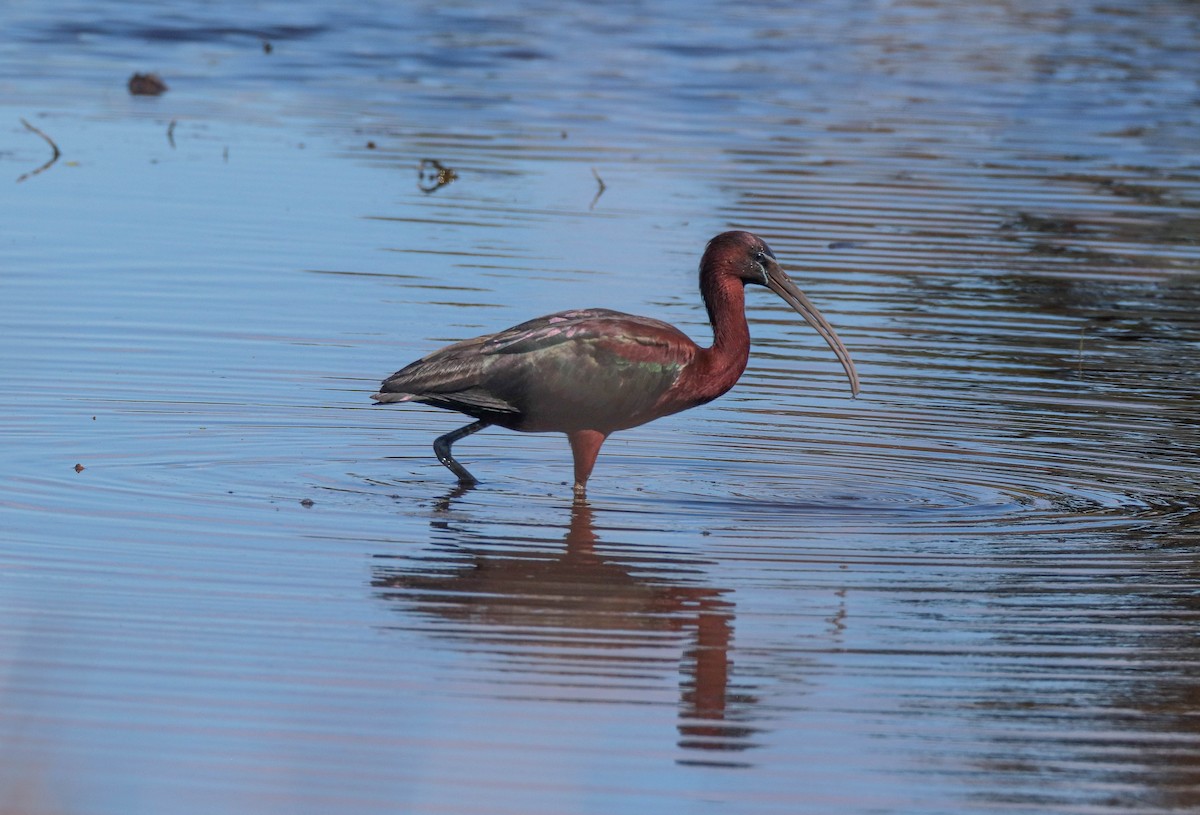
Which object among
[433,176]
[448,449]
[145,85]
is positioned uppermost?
[448,449]

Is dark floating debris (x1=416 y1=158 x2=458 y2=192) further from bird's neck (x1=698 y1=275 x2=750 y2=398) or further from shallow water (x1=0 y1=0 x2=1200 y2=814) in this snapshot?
bird's neck (x1=698 y1=275 x2=750 y2=398)

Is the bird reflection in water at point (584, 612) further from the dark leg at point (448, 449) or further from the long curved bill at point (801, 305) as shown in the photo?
the long curved bill at point (801, 305)

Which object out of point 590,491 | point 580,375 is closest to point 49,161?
point 590,491

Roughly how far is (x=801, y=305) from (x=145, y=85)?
15633 millimetres

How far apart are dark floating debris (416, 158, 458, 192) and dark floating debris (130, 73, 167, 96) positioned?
6.02 m

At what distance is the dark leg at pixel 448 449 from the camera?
9.45 metres

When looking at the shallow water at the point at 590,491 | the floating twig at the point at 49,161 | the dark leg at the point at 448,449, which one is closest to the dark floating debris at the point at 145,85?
the shallow water at the point at 590,491

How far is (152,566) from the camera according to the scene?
770cm

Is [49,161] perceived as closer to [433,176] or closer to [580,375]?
[433,176]

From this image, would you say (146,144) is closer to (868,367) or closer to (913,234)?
(913,234)

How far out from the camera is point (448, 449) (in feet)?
31.3

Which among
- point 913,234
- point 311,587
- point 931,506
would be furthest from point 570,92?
point 311,587

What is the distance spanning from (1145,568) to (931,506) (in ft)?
3.93

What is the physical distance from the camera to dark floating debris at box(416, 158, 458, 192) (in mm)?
18281
